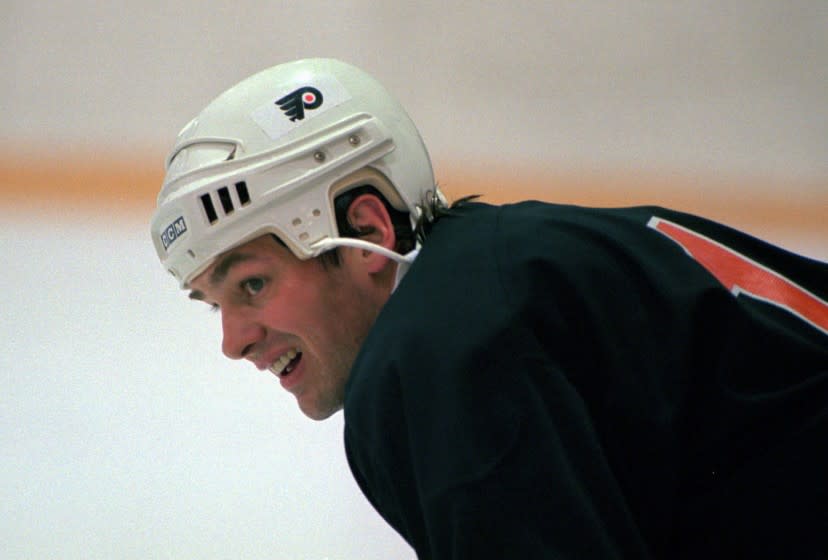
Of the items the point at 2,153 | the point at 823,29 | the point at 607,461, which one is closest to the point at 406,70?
the point at 2,153

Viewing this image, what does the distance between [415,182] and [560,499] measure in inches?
23.7

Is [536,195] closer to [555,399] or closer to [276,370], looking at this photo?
[276,370]

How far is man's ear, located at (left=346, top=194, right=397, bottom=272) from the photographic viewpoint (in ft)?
4.49

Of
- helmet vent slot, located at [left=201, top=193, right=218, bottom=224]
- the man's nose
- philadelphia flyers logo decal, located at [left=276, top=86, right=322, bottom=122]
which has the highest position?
philadelphia flyers logo decal, located at [left=276, top=86, right=322, bottom=122]

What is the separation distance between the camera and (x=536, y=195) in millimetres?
2705

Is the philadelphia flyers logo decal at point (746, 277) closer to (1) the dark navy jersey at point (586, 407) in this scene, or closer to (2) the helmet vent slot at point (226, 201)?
(1) the dark navy jersey at point (586, 407)

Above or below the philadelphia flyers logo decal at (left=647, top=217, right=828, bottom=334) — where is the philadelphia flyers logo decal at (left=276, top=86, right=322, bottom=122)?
above

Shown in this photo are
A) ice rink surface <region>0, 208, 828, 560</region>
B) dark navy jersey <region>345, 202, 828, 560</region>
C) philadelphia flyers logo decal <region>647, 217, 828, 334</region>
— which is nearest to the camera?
dark navy jersey <region>345, 202, 828, 560</region>

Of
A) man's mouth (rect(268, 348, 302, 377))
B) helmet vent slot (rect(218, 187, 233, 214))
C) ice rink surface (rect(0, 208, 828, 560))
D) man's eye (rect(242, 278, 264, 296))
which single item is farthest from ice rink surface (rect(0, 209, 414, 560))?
helmet vent slot (rect(218, 187, 233, 214))

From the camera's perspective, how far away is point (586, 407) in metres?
1.00

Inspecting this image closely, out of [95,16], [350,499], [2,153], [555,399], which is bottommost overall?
[350,499]

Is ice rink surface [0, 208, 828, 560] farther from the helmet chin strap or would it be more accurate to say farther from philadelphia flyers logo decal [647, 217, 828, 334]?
philadelphia flyers logo decal [647, 217, 828, 334]

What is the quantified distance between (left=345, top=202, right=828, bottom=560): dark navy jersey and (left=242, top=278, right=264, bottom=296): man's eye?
Answer: 0.33 meters

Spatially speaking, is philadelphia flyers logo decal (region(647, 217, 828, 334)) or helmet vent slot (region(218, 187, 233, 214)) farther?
helmet vent slot (region(218, 187, 233, 214))
